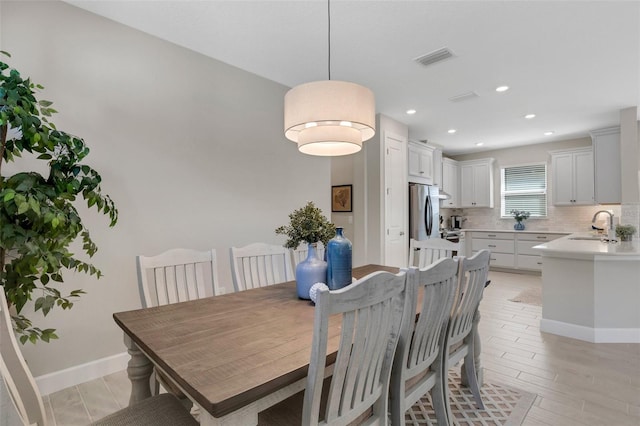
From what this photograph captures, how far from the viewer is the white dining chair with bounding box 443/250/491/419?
64.8 inches

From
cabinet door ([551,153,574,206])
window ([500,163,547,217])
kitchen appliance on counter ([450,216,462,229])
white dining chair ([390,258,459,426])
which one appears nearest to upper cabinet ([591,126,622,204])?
cabinet door ([551,153,574,206])

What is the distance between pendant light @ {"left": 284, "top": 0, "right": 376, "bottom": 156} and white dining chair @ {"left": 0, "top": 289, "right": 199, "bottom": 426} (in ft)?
4.49

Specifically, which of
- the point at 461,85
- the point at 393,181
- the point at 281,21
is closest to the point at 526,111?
the point at 461,85

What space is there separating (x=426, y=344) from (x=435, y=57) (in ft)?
8.46

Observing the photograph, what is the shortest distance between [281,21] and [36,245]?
2.13 m

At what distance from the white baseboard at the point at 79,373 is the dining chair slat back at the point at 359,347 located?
Answer: 2143mm

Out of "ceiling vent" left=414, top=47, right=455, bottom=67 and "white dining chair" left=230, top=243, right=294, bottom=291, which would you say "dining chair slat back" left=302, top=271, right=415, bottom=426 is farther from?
"ceiling vent" left=414, top=47, right=455, bottom=67

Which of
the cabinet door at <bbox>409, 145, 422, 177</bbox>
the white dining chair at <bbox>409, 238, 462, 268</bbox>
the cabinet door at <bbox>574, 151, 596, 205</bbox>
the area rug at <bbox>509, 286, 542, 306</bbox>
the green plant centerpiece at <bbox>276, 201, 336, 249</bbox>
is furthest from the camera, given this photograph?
the cabinet door at <bbox>574, 151, 596, 205</bbox>

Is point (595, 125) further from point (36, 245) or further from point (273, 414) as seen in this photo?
point (36, 245)

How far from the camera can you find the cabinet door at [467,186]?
7004 millimetres

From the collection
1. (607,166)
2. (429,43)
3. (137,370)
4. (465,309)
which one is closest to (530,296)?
(607,166)

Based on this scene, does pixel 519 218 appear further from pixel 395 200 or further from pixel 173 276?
pixel 173 276

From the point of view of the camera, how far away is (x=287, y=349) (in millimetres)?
1147

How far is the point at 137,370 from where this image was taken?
4.62 feet
